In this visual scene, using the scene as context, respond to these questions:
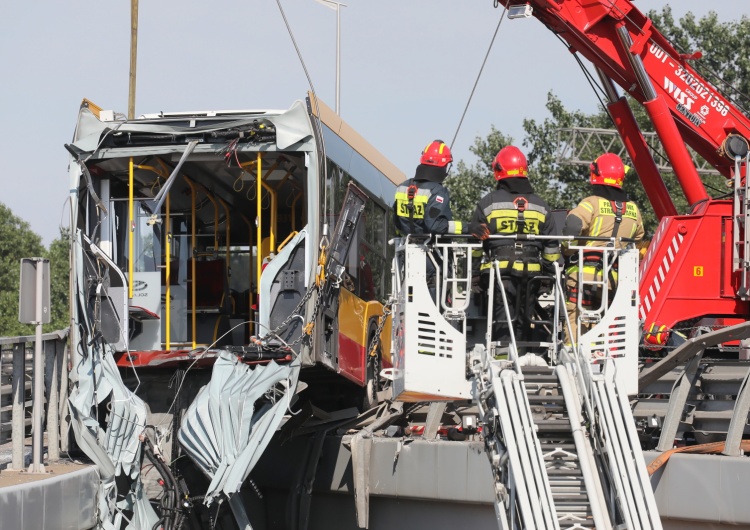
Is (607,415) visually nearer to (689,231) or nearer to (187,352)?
(187,352)

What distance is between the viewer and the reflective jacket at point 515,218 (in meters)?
9.07

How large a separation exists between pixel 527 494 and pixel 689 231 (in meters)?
5.62

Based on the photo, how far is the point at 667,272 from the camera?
11945 millimetres

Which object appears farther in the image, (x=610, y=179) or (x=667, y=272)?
(x=667, y=272)

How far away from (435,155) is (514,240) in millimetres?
1483

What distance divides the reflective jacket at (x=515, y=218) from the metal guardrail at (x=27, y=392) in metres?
3.74

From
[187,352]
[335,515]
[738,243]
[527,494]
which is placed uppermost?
[738,243]

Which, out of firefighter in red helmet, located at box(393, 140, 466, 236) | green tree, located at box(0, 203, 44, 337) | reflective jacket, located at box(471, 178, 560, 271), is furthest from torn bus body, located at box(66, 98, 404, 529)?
green tree, located at box(0, 203, 44, 337)

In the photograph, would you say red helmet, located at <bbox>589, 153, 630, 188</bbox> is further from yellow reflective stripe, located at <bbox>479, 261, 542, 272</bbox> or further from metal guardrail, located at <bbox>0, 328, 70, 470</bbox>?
metal guardrail, located at <bbox>0, 328, 70, 470</bbox>

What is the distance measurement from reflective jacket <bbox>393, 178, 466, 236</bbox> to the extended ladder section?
3.49ft

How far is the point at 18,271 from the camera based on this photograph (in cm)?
5209

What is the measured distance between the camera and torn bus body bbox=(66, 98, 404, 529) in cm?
973

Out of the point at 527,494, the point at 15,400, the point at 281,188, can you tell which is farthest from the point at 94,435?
the point at 527,494

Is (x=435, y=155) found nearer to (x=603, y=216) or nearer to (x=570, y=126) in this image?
(x=603, y=216)
